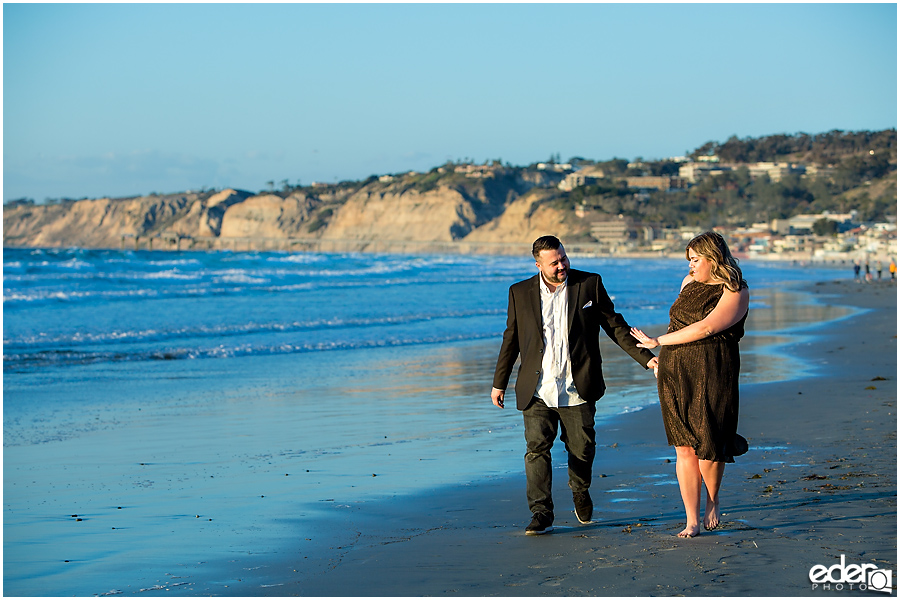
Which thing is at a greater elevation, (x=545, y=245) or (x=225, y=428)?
(x=545, y=245)

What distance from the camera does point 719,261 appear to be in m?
4.33

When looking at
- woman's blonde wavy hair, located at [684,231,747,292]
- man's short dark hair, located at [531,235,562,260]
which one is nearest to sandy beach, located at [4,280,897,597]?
woman's blonde wavy hair, located at [684,231,747,292]

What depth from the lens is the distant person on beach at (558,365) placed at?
466 centimetres

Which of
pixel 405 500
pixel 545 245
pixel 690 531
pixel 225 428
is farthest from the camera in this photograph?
pixel 225 428

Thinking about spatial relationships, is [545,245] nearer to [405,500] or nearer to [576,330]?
[576,330]

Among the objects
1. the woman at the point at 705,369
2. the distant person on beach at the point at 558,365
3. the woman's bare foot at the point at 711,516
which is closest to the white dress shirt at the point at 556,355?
the distant person on beach at the point at 558,365

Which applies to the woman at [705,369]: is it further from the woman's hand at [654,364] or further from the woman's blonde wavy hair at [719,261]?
the woman's hand at [654,364]

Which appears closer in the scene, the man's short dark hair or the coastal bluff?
the man's short dark hair

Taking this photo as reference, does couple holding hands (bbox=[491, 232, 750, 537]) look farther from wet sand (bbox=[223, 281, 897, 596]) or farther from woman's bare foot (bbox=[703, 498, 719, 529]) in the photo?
wet sand (bbox=[223, 281, 897, 596])

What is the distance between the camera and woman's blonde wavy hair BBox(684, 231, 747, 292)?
4.32 m

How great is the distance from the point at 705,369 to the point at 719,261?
0.48 meters

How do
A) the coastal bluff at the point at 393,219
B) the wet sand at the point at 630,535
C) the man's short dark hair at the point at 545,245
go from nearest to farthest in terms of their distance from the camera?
the wet sand at the point at 630,535 → the man's short dark hair at the point at 545,245 → the coastal bluff at the point at 393,219

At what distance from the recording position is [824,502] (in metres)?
4.85

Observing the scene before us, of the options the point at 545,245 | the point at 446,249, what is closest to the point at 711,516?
the point at 545,245
